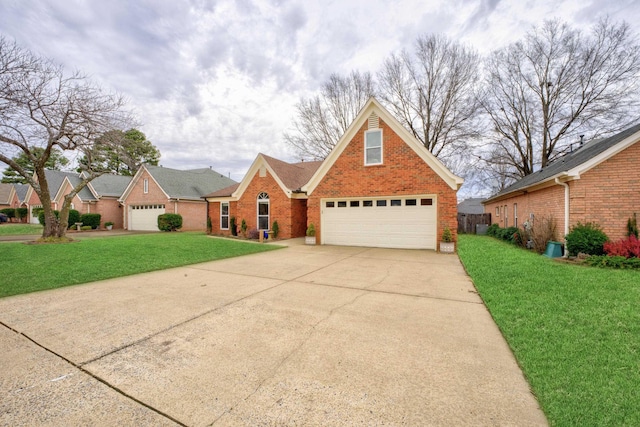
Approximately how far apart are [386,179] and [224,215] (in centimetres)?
1200

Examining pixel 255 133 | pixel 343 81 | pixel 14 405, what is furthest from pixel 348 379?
pixel 343 81

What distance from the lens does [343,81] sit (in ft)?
85.0

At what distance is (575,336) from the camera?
3494 mm

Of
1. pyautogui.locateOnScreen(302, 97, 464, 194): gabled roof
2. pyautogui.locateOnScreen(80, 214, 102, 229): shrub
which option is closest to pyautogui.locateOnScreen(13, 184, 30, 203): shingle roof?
pyautogui.locateOnScreen(80, 214, 102, 229): shrub

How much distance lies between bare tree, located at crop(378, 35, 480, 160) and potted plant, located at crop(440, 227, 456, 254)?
50.2 feet

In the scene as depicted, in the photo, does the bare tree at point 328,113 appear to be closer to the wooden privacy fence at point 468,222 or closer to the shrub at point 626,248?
the wooden privacy fence at point 468,222

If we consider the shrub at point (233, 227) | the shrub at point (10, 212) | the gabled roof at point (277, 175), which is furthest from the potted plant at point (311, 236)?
the shrub at point (10, 212)

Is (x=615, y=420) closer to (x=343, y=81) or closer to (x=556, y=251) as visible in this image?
(x=556, y=251)

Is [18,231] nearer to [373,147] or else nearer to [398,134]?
[373,147]

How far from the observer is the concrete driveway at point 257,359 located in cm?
222

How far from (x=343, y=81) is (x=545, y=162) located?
18436 millimetres

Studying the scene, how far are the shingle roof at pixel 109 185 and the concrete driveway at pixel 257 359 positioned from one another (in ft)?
86.6

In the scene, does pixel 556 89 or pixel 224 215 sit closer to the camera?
pixel 224 215

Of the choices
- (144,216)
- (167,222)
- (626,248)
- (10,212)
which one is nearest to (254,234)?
(167,222)
